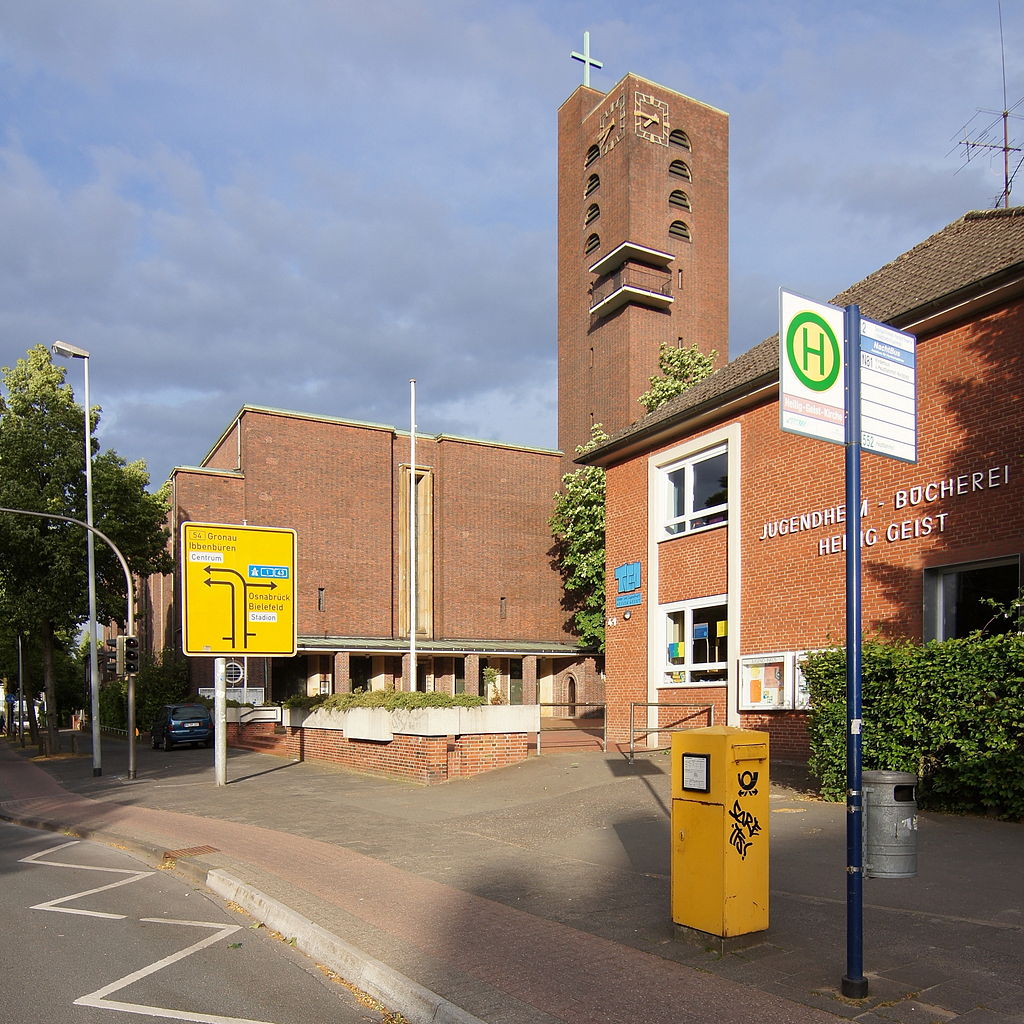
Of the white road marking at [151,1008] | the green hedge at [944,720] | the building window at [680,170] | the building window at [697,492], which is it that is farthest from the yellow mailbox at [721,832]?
the building window at [680,170]

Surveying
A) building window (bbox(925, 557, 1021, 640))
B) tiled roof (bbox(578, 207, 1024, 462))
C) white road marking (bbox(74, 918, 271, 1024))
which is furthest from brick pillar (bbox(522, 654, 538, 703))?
white road marking (bbox(74, 918, 271, 1024))

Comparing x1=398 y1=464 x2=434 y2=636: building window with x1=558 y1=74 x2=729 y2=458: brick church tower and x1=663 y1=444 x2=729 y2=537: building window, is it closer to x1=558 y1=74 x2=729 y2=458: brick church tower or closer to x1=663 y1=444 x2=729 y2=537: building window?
x1=558 y1=74 x2=729 y2=458: brick church tower

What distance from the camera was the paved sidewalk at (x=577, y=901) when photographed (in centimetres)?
539

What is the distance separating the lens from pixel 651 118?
40844mm

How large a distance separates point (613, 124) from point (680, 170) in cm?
350

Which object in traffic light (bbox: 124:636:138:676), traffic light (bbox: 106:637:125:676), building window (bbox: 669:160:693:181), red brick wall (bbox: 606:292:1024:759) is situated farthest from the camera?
building window (bbox: 669:160:693:181)

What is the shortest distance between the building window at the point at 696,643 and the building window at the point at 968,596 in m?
4.78

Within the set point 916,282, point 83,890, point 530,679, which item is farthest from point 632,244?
point 83,890

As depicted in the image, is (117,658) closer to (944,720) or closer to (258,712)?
(258,712)

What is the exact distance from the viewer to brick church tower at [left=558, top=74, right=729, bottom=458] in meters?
39.6

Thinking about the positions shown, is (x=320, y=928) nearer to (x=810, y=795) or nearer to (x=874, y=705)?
(x=874, y=705)

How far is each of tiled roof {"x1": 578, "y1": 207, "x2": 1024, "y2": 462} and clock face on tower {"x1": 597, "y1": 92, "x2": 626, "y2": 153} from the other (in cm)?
2376

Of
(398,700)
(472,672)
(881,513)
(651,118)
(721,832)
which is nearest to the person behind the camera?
(721,832)

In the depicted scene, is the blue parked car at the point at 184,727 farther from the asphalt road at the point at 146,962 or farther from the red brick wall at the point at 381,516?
the asphalt road at the point at 146,962
